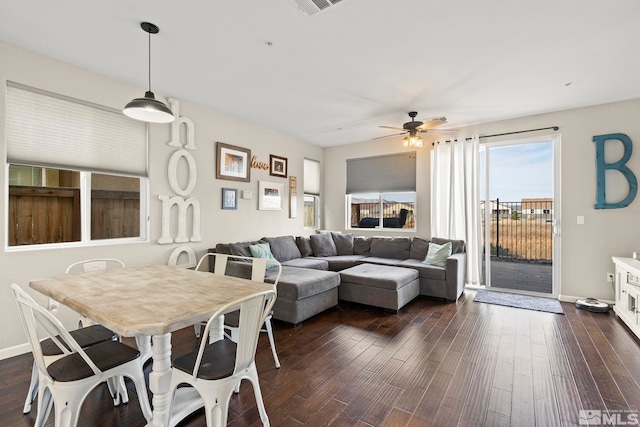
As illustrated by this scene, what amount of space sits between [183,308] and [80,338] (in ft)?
3.22

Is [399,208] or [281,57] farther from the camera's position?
[399,208]

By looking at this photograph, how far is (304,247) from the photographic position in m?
5.47

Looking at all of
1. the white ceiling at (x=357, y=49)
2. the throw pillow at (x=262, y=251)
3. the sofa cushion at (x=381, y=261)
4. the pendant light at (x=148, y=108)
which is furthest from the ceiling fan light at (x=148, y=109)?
the sofa cushion at (x=381, y=261)

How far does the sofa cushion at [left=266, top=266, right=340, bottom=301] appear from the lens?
3.33m

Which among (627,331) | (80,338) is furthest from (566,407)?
(80,338)

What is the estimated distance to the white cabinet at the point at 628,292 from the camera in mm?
3059

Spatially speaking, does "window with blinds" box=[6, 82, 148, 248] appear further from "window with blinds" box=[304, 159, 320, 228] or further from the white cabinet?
the white cabinet

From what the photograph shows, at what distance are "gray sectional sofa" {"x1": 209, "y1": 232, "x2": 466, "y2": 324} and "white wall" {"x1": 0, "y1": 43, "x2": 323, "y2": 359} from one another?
1.57 ft

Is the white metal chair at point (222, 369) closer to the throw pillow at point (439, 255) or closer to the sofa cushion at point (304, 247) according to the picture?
the throw pillow at point (439, 255)

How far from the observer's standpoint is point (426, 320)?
3.55 m

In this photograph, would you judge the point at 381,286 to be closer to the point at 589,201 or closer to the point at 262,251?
the point at 262,251

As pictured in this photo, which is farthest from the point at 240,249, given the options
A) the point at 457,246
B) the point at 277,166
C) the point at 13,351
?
the point at 457,246

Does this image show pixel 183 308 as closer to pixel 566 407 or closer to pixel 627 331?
pixel 566 407

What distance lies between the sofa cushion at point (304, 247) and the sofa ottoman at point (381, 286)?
133 centimetres
